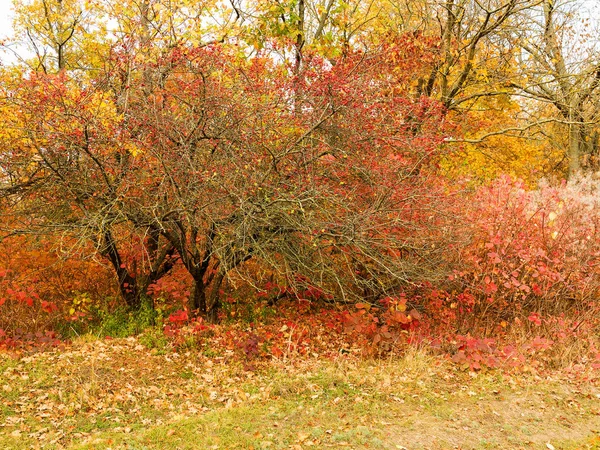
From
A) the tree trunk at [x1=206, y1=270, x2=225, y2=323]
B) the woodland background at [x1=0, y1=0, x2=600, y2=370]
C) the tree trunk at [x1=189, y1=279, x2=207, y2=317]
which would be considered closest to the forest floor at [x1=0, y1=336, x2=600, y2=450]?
the woodland background at [x1=0, y1=0, x2=600, y2=370]

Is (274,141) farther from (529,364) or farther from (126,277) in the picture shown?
(529,364)

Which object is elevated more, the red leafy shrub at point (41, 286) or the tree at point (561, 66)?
the tree at point (561, 66)

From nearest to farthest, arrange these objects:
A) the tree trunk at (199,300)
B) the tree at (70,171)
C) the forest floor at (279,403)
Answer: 1. the forest floor at (279,403)
2. the tree at (70,171)
3. the tree trunk at (199,300)

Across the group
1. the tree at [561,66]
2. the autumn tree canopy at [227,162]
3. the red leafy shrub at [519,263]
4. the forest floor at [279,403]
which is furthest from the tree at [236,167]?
the tree at [561,66]

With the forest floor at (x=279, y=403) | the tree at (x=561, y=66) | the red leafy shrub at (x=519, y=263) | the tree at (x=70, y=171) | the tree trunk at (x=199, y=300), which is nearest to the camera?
the forest floor at (x=279, y=403)

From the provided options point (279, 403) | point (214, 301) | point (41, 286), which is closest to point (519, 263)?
point (279, 403)

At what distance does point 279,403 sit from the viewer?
18.0ft

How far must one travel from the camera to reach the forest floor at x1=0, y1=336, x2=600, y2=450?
4.74 meters

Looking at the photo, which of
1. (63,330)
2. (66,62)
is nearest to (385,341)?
(63,330)

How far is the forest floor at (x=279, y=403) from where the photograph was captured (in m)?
4.74

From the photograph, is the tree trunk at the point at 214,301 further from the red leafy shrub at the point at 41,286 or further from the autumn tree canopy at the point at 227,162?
the red leafy shrub at the point at 41,286

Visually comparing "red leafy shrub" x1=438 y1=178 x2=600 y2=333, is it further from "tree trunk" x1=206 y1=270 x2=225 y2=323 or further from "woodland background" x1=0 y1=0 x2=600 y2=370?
"tree trunk" x1=206 y1=270 x2=225 y2=323

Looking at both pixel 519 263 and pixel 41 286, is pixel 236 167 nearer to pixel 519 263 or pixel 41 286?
pixel 519 263

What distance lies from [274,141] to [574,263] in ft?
16.6
